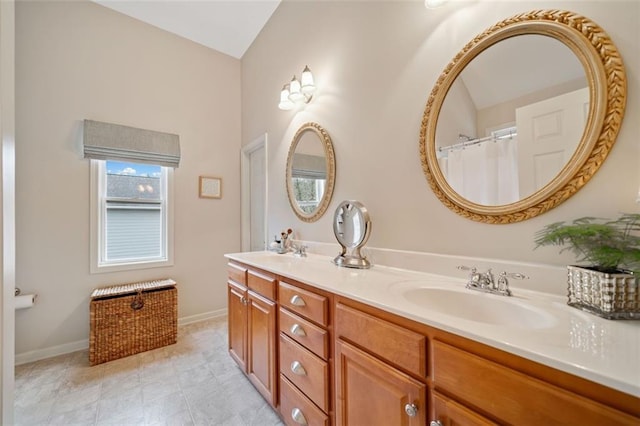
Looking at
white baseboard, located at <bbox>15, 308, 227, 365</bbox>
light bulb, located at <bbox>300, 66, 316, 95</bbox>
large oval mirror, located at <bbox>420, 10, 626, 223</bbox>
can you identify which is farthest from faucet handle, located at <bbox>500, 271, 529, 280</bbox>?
white baseboard, located at <bbox>15, 308, 227, 365</bbox>

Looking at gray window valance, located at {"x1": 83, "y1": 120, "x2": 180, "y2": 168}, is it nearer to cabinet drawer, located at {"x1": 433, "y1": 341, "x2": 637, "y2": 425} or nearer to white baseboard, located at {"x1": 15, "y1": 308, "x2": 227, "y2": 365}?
white baseboard, located at {"x1": 15, "y1": 308, "x2": 227, "y2": 365}

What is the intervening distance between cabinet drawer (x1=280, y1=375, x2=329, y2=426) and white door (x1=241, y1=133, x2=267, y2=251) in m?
1.85

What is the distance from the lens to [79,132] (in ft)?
7.91

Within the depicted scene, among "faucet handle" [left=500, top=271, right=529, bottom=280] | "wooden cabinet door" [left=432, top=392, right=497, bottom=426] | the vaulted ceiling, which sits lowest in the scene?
"wooden cabinet door" [left=432, top=392, right=497, bottom=426]

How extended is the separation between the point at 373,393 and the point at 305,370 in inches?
17.1

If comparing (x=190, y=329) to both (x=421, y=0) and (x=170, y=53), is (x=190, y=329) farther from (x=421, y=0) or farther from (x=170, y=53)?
(x=421, y=0)

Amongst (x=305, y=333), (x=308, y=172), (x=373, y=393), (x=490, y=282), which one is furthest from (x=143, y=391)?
(x=490, y=282)

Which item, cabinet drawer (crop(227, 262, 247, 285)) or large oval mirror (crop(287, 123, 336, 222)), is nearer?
cabinet drawer (crop(227, 262, 247, 285))

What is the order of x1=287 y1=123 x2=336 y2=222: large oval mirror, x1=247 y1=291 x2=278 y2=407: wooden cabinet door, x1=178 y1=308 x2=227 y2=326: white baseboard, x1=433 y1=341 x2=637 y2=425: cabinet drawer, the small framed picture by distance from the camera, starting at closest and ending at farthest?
x1=433 y1=341 x2=637 y2=425: cabinet drawer → x1=247 y1=291 x2=278 y2=407: wooden cabinet door → x1=287 y1=123 x2=336 y2=222: large oval mirror → x1=178 y1=308 x2=227 y2=326: white baseboard → the small framed picture

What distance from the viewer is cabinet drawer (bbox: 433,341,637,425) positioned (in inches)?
19.8

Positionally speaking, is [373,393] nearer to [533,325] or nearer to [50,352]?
[533,325]

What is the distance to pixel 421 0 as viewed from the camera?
1.36 meters

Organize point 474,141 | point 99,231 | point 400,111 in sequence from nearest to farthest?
point 474,141 < point 400,111 < point 99,231

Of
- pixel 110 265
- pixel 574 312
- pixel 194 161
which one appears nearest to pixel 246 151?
pixel 194 161
